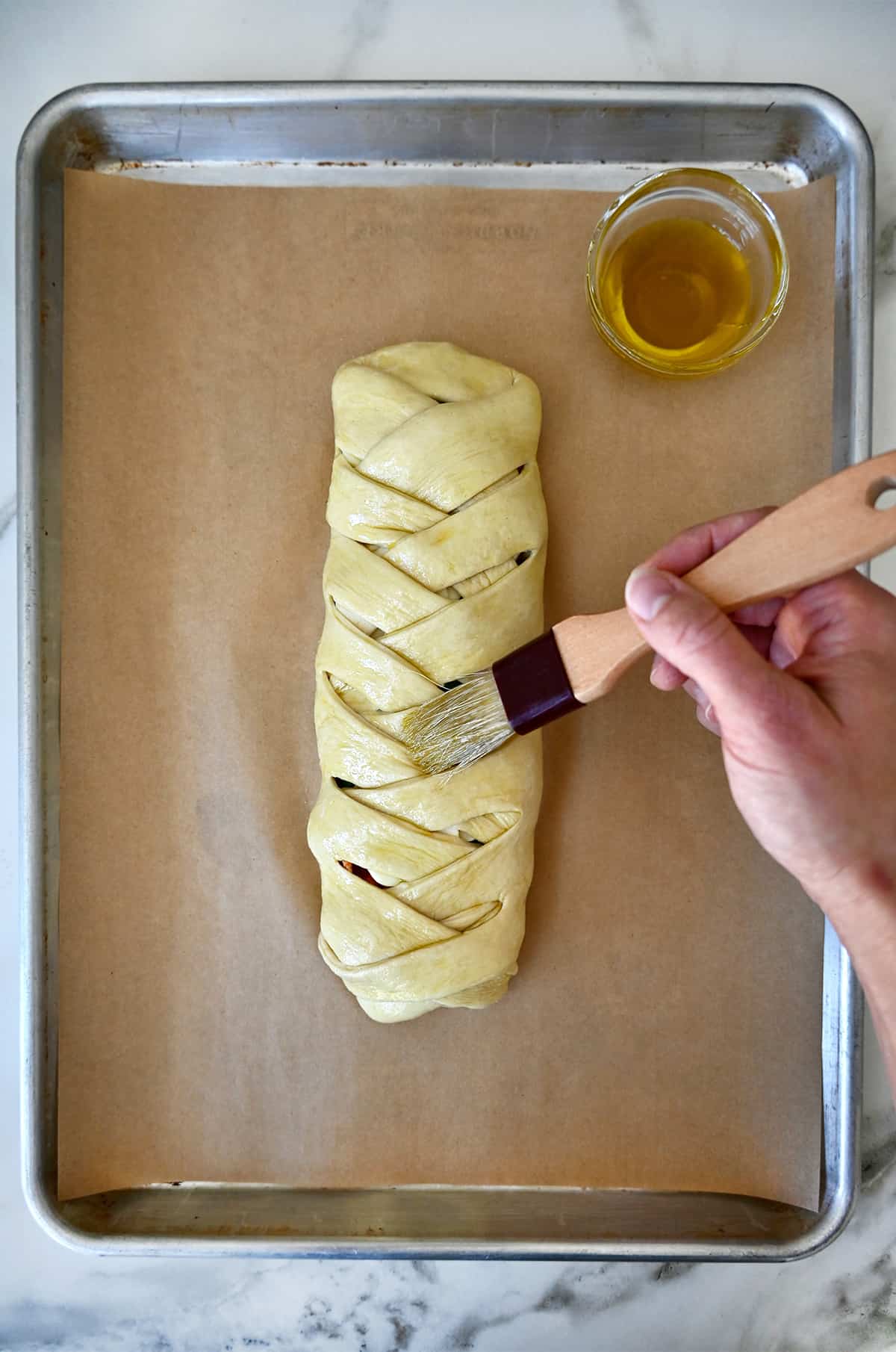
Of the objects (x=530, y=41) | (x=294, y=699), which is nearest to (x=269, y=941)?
(x=294, y=699)

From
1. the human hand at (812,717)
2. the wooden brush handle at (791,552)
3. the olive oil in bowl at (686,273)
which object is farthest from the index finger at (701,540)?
the olive oil in bowl at (686,273)

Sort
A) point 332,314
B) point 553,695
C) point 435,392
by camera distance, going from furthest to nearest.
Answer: point 332,314 < point 435,392 < point 553,695

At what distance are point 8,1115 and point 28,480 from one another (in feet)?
3.45

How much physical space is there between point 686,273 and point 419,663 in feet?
2.51

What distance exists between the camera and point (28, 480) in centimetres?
147

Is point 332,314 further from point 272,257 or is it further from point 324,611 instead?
point 324,611

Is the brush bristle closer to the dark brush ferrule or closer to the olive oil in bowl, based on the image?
the dark brush ferrule

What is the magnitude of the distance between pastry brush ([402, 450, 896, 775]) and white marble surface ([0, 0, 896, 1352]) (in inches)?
20.0

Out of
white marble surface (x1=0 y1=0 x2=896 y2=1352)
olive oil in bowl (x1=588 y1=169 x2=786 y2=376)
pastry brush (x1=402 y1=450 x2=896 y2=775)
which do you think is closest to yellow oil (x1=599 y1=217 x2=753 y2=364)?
olive oil in bowl (x1=588 y1=169 x2=786 y2=376)

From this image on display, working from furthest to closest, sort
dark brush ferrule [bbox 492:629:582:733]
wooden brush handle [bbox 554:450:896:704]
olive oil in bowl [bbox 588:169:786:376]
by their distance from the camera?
1. olive oil in bowl [bbox 588:169:786:376]
2. dark brush ferrule [bbox 492:629:582:733]
3. wooden brush handle [bbox 554:450:896:704]

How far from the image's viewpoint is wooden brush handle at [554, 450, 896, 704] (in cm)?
108

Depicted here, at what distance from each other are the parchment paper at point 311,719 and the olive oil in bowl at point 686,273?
7 centimetres

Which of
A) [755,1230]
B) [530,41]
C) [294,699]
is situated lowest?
[755,1230]

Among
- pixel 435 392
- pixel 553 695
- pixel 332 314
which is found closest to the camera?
pixel 553 695
